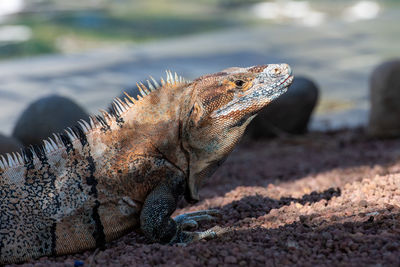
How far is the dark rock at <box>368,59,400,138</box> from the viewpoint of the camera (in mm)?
8812

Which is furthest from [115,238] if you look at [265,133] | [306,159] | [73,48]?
[73,48]

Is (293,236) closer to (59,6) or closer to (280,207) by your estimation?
(280,207)

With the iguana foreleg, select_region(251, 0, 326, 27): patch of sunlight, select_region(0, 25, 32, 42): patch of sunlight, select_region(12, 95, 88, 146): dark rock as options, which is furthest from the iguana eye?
select_region(0, 25, 32, 42): patch of sunlight

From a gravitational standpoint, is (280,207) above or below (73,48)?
below

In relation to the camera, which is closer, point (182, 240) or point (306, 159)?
point (182, 240)

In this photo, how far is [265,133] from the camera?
9.82 m

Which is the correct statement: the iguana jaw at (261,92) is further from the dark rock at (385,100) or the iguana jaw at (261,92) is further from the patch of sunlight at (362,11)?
the patch of sunlight at (362,11)

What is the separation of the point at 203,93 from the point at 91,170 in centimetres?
101

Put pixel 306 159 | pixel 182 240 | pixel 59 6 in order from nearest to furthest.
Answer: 1. pixel 182 240
2. pixel 306 159
3. pixel 59 6

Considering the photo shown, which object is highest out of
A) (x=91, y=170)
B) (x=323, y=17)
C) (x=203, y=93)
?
(x=323, y=17)

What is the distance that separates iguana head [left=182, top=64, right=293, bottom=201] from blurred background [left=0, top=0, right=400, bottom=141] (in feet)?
14.2

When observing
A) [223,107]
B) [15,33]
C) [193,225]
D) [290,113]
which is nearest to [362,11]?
[15,33]

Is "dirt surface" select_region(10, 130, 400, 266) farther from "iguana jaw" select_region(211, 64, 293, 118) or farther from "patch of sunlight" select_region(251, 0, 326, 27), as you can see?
"patch of sunlight" select_region(251, 0, 326, 27)

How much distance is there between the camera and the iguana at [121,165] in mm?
4016
